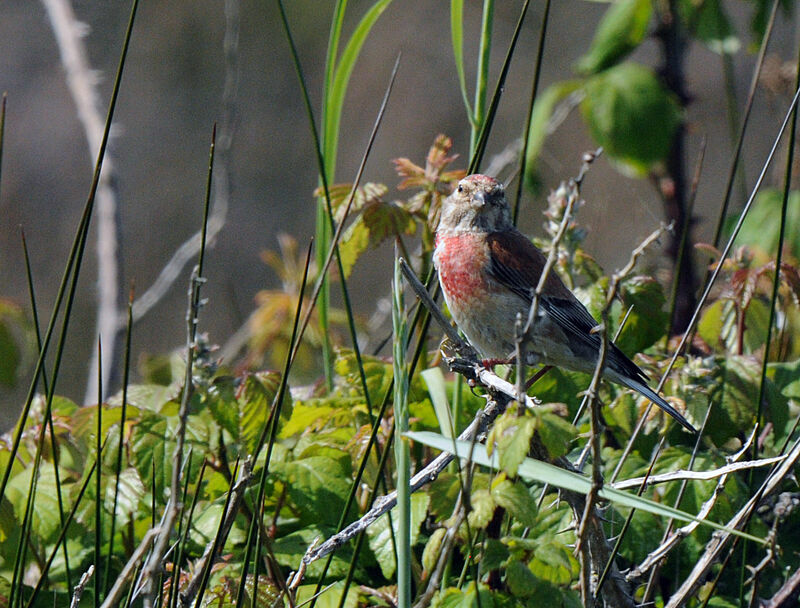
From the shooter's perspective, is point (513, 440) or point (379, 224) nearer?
point (513, 440)

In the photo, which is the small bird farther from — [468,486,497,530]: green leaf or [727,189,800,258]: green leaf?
[468,486,497,530]: green leaf

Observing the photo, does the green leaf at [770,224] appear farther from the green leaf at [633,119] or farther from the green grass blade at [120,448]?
the green grass blade at [120,448]

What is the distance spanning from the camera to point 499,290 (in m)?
2.82

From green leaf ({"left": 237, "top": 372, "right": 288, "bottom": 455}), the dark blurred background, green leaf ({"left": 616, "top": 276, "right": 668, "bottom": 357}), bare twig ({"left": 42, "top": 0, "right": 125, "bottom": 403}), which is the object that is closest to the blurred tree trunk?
green leaf ({"left": 616, "top": 276, "right": 668, "bottom": 357})

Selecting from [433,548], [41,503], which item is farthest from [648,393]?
[41,503]

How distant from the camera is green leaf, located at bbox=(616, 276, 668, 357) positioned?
2.45 metres

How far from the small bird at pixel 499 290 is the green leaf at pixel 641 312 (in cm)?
22

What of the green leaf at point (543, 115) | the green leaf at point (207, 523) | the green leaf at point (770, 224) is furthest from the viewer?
the green leaf at point (543, 115)

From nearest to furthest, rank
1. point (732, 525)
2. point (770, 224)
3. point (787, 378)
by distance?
point (732, 525) → point (787, 378) → point (770, 224)

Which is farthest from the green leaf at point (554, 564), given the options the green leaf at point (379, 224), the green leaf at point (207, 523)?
the green leaf at point (379, 224)

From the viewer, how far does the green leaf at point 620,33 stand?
3.45m

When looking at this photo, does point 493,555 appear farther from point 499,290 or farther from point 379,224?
point 499,290

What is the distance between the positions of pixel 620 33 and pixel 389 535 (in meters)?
2.27

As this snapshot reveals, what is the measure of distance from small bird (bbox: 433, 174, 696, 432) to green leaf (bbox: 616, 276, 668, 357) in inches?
8.7
